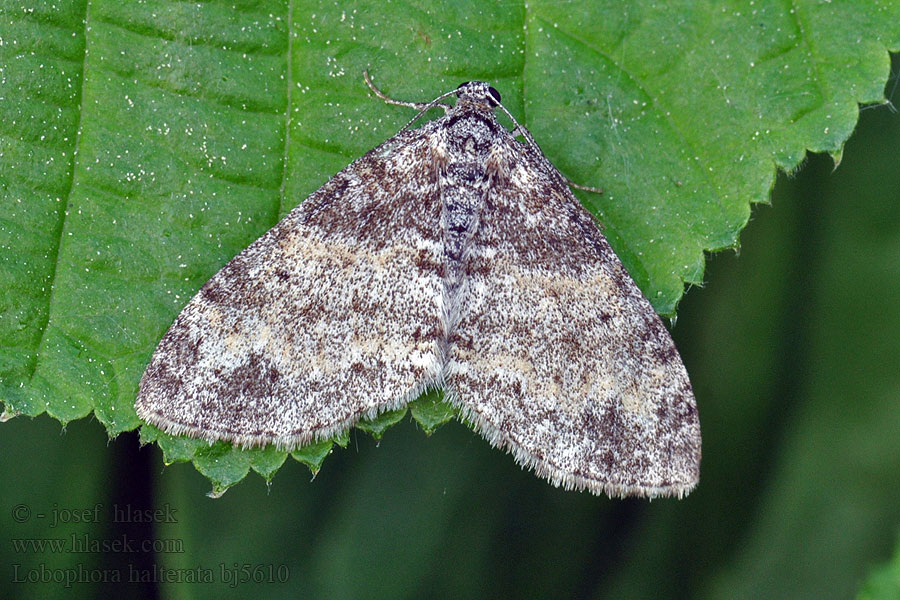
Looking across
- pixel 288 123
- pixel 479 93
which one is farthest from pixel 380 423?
pixel 479 93

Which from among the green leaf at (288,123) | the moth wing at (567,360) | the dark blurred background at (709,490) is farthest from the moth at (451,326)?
the dark blurred background at (709,490)

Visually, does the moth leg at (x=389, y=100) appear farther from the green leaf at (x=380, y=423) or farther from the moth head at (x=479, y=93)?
Answer: the green leaf at (x=380, y=423)

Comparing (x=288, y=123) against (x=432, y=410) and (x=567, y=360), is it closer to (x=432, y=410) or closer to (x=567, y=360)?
(x=432, y=410)

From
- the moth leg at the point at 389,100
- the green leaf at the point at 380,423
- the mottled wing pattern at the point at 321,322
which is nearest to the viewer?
the mottled wing pattern at the point at 321,322

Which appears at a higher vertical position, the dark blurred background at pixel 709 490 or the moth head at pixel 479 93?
the moth head at pixel 479 93

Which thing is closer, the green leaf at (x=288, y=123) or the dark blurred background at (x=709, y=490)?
the green leaf at (x=288, y=123)

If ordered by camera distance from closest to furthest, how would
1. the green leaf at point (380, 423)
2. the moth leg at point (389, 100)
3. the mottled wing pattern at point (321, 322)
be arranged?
the mottled wing pattern at point (321, 322) < the green leaf at point (380, 423) < the moth leg at point (389, 100)

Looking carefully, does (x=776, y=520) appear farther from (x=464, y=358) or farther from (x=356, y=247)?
(x=356, y=247)
